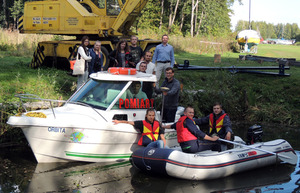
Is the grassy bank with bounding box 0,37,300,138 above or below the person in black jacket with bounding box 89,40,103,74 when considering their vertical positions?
below

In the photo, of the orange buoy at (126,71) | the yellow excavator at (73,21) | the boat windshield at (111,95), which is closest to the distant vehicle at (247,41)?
the yellow excavator at (73,21)

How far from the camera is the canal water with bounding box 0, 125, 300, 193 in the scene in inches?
304

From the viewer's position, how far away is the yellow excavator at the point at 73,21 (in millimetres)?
17641

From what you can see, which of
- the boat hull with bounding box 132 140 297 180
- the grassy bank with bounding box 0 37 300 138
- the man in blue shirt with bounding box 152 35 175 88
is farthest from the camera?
the grassy bank with bounding box 0 37 300 138

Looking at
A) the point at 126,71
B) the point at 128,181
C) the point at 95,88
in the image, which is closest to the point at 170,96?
the point at 126,71

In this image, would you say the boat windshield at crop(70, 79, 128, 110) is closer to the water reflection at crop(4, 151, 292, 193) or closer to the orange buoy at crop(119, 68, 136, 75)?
the orange buoy at crop(119, 68, 136, 75)

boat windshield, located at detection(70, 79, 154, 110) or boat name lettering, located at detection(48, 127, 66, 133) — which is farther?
boat windshield, located at detection(70, 79, 154, 110)

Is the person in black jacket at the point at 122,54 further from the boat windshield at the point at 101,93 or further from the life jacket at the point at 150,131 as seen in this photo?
the life jacket at the point at 150,131

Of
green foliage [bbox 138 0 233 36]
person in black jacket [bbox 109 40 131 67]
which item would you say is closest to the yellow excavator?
person in black jacket [bbox 109 40 131 67]

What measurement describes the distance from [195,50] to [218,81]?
50.6ft

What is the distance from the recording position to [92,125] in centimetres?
866

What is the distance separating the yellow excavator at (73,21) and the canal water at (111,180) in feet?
29.1

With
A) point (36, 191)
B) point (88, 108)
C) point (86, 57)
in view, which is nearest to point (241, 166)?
point (88, 108)

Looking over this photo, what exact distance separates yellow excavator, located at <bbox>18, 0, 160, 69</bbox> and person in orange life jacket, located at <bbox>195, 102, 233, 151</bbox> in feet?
28.3
